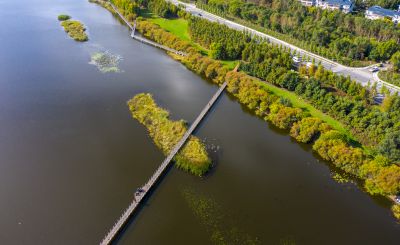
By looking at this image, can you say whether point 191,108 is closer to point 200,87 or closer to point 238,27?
point 200,87

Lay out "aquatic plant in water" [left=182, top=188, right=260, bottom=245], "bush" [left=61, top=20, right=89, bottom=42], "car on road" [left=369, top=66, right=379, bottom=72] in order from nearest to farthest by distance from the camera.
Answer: "aquatic plant in water" [left=182, top=188, right=260, bottom=245]
"car on road" [left=369, top=66, right=379, bottom=72]
"bush" [left=61, top=20, right=89, bottom=42]

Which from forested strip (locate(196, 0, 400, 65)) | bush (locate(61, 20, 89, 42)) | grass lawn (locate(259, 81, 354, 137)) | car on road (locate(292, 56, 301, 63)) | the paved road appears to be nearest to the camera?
grass lawn (locate(259, 81, 354, 137))

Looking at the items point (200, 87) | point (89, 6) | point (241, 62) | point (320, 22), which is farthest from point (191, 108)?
point (89, 6)

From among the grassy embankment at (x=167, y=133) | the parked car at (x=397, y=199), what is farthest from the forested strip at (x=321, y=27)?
the grassy embankment at (x=167, y=133)

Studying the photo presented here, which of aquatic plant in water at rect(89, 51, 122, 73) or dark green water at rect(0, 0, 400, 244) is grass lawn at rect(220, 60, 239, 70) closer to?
dark green water at rect(0, 0, 400, 244)

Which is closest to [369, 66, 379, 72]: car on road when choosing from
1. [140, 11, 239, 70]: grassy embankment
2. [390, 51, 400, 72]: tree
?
[390, 51, 400, 72]: tree

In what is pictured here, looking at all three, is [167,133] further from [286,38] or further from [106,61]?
[286,38]
